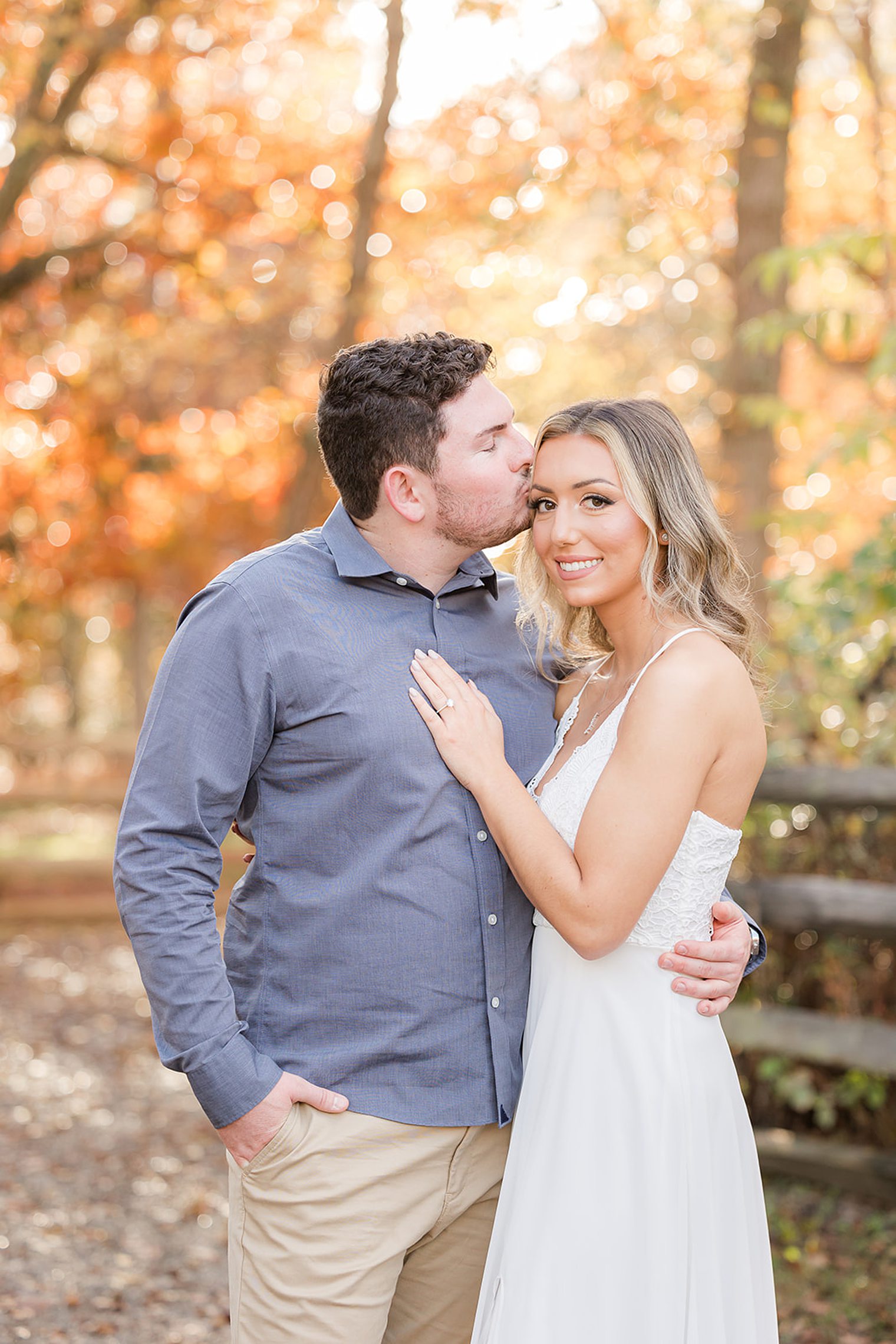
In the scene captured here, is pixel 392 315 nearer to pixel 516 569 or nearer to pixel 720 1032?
pixel 516 569

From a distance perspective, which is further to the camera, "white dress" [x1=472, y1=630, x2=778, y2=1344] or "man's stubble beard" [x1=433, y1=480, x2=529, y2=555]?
"man's stubble beard" [x1=433, y1=480, x2=529, y2=555]

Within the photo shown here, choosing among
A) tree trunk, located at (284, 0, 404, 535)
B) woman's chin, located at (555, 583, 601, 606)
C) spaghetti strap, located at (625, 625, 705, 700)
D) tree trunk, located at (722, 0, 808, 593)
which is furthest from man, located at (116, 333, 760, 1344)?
tree trunk, located at (284, 0, 404, 535)

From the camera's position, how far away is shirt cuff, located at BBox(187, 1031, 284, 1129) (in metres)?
2.22

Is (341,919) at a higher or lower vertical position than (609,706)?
lower

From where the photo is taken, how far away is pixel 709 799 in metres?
2.44

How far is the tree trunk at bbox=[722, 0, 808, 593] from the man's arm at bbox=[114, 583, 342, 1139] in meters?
5.02

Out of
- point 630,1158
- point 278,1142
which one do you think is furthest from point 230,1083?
point 630,1158

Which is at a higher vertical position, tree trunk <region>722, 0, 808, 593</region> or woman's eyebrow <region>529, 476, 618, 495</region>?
tree trunk <region>722, 0, 808, 593</region>

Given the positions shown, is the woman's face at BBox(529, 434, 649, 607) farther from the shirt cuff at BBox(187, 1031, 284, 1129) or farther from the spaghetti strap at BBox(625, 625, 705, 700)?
the shirt cuff at BBox(187, 1031, 284, 1129)

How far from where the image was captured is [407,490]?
2.60 metres

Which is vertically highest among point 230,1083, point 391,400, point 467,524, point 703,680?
point 391,400

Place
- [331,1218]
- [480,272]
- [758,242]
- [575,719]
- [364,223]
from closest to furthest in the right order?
[331,1218]
[575,719]
[758,242]
[364,223]
[480,272]

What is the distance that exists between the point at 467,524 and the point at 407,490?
0.15 m

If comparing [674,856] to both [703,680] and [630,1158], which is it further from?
[630,1158]
